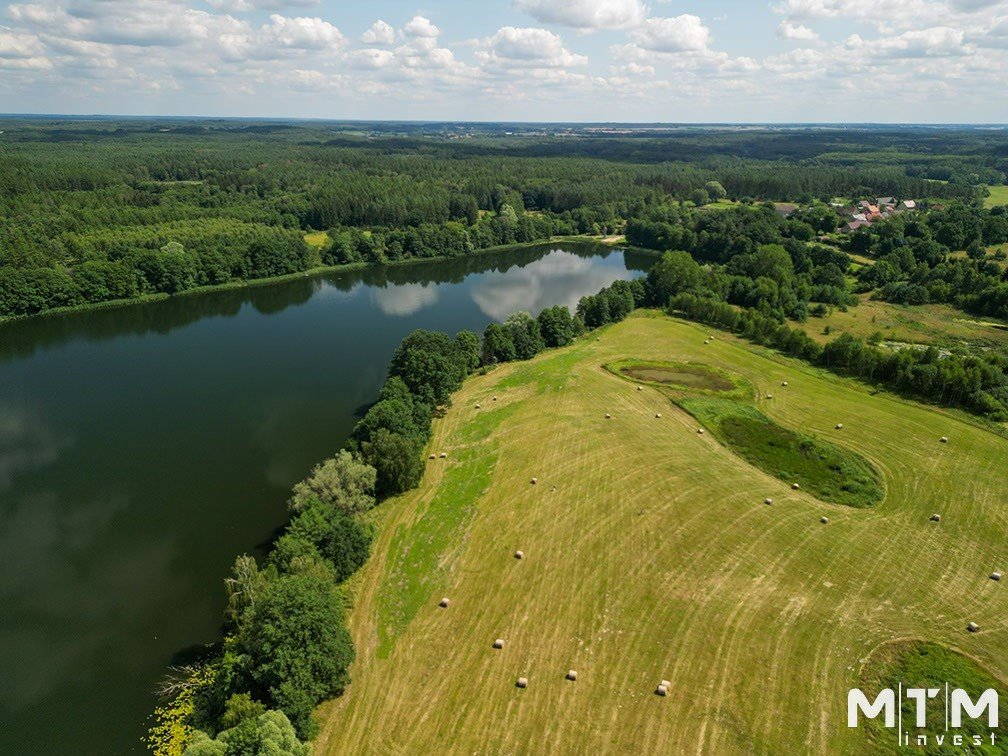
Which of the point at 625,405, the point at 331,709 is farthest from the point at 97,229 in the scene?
the point at 331,709

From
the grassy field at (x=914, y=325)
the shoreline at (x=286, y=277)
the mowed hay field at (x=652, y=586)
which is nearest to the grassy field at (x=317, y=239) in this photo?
the shoreline at (x=286, y=277)

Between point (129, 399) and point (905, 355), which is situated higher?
point (905, 355)

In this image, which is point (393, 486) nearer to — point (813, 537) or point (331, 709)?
point (331, 709)

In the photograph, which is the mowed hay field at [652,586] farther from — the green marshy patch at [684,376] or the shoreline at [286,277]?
the shoreline at [286,277]

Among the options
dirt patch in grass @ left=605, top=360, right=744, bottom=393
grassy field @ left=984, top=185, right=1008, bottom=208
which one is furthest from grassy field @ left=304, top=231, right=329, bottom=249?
grassy field @ left=984, top=185, right=1008, bottom=208

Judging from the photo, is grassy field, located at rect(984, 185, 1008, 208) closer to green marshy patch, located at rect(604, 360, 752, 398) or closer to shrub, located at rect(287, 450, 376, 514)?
green marshy patch, located at rect(604, 360, 752, 398)
